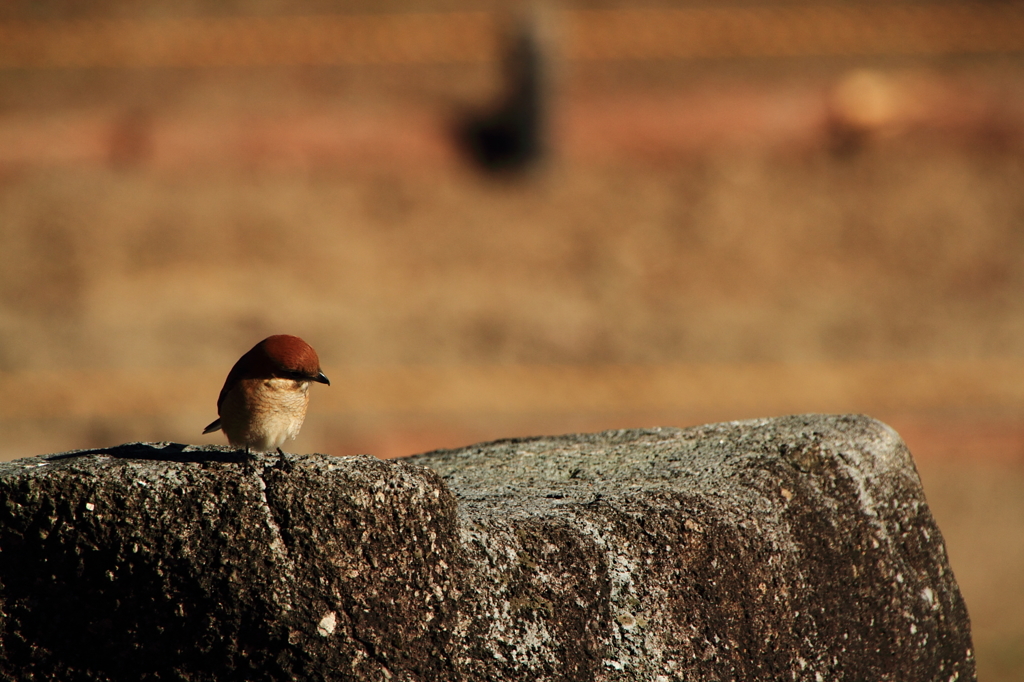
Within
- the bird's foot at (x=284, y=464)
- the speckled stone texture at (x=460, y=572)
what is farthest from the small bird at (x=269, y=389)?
the bird's foot at (x=284, y=464)

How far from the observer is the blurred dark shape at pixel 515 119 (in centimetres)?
1478

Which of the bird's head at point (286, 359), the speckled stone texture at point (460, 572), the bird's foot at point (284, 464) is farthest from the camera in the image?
the bird's head at point (286, 359)

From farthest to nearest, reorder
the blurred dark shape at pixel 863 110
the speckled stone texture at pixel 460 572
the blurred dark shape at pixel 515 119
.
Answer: the blurred dark shape at pixel 863 110
the blurred dark shape at pixel 515 119
the speckled stone texture at pixel 460 572

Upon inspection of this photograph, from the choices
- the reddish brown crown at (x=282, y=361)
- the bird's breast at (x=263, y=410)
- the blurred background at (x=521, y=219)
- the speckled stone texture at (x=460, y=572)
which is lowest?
the speckled stone texture at (x=460, y=572)

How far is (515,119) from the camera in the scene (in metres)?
15.6

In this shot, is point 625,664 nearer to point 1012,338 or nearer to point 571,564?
point 571,564

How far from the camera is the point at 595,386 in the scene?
12.5 meters

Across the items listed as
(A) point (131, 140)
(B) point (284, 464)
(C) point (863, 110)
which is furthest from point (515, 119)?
(B) point (284, 464)

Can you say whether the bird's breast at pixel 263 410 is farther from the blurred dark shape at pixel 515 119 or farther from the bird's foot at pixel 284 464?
the blurred dark shape at pixel 515 119

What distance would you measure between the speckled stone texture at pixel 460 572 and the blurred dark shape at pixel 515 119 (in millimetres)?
11623

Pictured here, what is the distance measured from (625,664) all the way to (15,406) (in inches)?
386

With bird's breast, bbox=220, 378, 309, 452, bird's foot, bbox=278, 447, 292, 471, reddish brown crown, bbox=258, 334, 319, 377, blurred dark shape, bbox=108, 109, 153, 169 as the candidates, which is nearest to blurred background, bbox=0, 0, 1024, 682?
blurred dark shape, bbox=108, 109, 153, 169

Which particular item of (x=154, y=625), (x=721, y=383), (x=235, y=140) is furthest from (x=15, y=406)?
(x=154, y=625)

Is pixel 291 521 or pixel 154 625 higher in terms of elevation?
pixel 291 521
